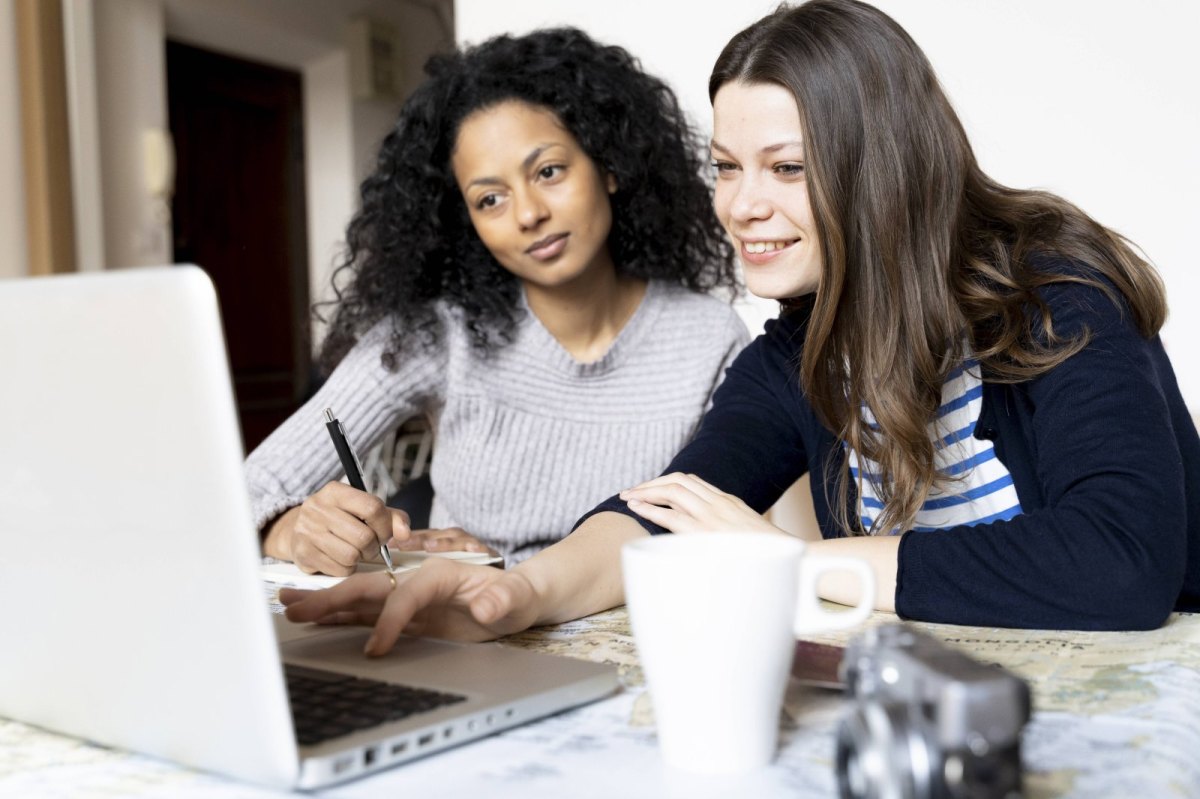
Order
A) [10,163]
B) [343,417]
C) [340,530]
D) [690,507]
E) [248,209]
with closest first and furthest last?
[690,507]
[340,530]
[343,417]
[10,163]
[248,209]

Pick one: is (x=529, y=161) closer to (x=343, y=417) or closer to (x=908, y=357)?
(x=343, y=417)

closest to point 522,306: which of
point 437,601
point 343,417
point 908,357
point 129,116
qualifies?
point 343,417

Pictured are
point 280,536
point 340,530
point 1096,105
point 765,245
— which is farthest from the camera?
point 1096,105

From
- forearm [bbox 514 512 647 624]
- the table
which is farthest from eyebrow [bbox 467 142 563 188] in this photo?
the table

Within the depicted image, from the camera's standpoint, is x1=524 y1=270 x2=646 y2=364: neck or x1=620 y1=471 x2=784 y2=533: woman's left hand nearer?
x1=620 y1=471 x2=784 y2=533: woman's left hand

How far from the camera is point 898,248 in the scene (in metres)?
1.12

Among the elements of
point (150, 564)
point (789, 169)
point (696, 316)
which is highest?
point (789, 169)

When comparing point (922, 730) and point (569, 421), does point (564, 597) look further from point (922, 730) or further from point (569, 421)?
point (569, 421)

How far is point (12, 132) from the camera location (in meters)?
3.41

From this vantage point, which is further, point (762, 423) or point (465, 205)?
point (465, 205)

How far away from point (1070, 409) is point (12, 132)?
3336 millimetres

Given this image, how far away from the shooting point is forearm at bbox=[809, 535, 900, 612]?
0.86 meters

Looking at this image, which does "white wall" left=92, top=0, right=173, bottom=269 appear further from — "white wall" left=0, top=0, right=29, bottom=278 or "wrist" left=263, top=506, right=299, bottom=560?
"wrist" left=263, top=506, right=299, bottom=560

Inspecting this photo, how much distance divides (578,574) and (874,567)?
0.22 m
